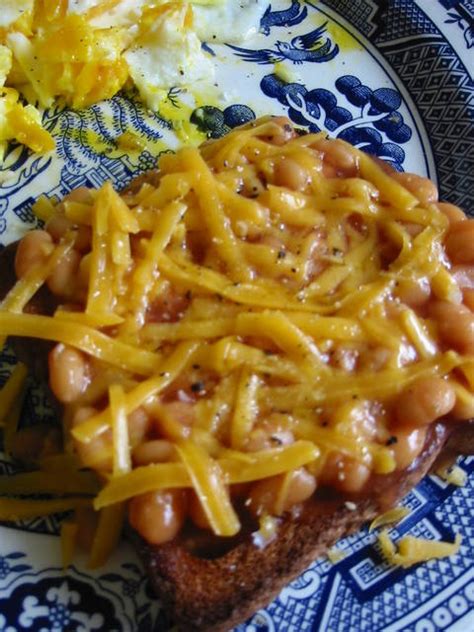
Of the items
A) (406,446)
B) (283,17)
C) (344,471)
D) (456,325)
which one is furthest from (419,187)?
(283,17)

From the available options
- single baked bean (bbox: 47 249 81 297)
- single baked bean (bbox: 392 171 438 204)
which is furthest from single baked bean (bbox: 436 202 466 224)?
single baked bean (bbox: 47 249 81 297)

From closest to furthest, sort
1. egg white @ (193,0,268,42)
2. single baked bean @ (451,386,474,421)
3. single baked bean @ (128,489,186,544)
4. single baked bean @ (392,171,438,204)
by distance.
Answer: single baked bean @ (128,489,186,544) → single baked bean @ (451,386,474,421) → single baked bean @ (392,171,438,204) → egg white @ (193,0,268,42)

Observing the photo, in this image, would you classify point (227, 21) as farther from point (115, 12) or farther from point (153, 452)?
point (153, 452)

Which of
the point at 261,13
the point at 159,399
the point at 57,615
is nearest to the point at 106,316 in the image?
the point at 159,399

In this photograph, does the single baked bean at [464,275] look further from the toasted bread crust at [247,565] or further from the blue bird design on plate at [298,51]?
the blue bird design on plate at [298,51]

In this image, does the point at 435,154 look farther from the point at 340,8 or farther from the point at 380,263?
the point at 380,263

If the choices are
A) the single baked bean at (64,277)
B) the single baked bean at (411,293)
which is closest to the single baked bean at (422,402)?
the single baked bean at (411,293)

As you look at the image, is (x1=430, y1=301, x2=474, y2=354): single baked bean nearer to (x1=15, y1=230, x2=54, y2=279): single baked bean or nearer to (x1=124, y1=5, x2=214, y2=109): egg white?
(x1=15, y1=230, x2=54, y2=279): single baked bean
